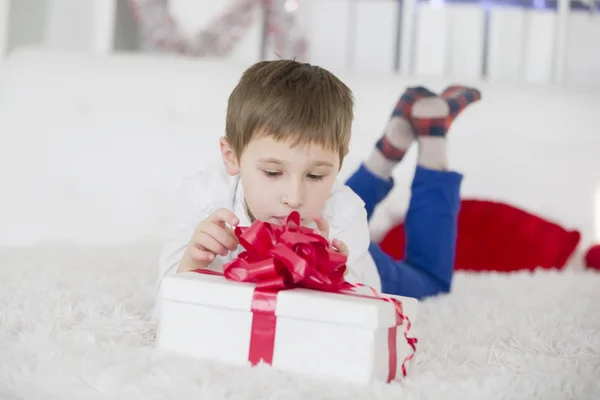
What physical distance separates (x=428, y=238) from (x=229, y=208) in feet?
1.73

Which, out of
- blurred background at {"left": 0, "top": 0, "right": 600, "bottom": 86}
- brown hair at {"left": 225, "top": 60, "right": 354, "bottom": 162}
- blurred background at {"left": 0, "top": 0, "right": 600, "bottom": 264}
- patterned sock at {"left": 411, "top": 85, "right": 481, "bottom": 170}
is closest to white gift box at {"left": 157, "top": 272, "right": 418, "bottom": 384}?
brown hair at {"left": 225, "top": 60, "right": 354, "bottom": 162}

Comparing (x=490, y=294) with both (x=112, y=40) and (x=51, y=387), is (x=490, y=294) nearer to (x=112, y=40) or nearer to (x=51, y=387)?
(x=51, y=387)

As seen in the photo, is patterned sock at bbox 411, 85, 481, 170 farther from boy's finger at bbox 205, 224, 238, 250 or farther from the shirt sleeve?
boy's finger at bbox 205, 224, 238, 250

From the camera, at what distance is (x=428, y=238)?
147 centimetres

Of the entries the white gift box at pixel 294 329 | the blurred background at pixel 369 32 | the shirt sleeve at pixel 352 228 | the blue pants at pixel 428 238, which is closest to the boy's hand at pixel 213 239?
the white gift box at pixel 294 329

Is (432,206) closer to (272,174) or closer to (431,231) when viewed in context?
(431,231)

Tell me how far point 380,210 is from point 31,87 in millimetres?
1036

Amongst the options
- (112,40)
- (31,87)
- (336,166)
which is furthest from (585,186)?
(112,40)

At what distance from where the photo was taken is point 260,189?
36.6 inches

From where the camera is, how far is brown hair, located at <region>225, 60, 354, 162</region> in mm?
917

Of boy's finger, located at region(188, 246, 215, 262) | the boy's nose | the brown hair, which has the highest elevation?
the brown hair

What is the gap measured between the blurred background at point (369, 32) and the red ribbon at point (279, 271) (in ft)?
6.40

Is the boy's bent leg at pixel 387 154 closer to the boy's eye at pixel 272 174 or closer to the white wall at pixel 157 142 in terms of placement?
the white wall at pixel 157 142

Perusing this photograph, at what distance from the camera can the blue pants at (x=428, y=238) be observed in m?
1.41
